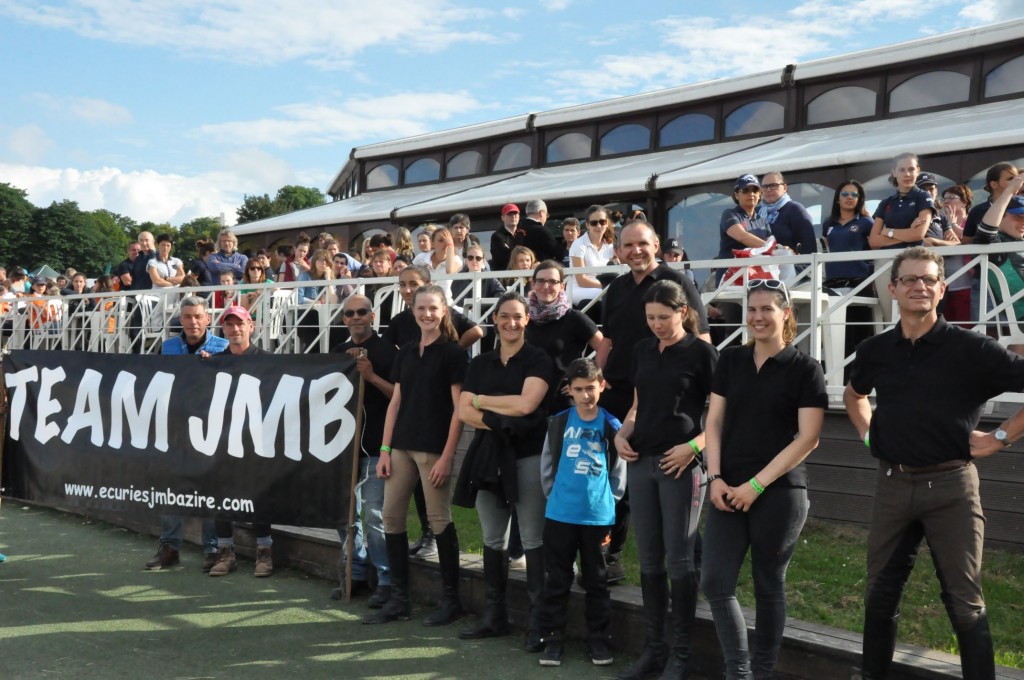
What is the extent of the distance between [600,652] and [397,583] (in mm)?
1452

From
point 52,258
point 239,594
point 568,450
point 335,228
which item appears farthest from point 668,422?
point 52,258

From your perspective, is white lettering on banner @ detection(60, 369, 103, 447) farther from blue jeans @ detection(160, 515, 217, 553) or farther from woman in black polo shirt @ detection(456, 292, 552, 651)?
woman in black polo shirt @ detection(456, 292, 552, 651)

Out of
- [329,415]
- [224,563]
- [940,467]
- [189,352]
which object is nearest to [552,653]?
[940,467]

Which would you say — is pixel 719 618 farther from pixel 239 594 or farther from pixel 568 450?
pixel 239 594

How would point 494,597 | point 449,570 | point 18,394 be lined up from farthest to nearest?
1. point 18,394
2. point 449,570
3. point 494,597

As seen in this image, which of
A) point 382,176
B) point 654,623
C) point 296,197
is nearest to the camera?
point 654,623

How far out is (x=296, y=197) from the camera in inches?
4857

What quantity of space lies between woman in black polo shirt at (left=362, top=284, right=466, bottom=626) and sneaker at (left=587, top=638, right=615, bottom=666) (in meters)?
1.04

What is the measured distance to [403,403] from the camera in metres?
5.89

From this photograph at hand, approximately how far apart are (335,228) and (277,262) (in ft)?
9.04

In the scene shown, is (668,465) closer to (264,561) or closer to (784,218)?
(264,561)

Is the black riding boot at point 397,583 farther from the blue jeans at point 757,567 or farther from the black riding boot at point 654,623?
A: the blue jeans at point 757,567

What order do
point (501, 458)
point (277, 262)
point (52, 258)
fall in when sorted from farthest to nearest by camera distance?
point (52, 258)
point (277, 262)
point (501, 458)

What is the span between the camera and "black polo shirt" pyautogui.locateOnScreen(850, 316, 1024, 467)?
3682 mm
